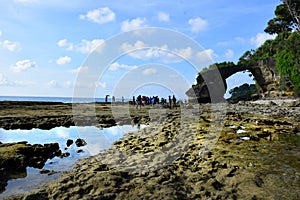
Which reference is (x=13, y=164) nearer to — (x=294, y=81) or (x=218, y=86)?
(x=294, y=81)

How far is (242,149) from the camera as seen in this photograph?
10172 millimetres

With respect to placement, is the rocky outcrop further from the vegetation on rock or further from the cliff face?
the cliff face

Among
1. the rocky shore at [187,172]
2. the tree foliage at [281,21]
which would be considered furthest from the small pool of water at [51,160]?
the tree foliage at [281,21]

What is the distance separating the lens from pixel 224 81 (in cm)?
6594

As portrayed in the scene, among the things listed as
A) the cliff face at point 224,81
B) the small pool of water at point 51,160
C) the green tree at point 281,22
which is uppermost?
the green tree at point 281,22

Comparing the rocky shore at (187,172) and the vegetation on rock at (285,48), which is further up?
the vegetation on rock at (285,48)

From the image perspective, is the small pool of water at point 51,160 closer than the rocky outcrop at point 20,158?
Yes

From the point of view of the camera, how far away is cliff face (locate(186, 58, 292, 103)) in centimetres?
5682

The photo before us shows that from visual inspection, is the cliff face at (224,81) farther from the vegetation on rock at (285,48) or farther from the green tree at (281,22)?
the green tree at (281,22)

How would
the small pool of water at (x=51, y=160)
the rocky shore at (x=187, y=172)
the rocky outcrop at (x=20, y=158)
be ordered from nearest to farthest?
the rocky shore at (x=187, y=172)
the small pool of water at (x=51, y=160)
the rocky outcrop at (x=20, y=158)

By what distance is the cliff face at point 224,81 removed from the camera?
56819 millimetres

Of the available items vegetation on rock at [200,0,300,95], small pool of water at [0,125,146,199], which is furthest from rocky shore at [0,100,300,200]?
vegetation on rock at [200,0,300,95]

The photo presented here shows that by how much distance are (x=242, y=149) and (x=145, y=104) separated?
34.4m

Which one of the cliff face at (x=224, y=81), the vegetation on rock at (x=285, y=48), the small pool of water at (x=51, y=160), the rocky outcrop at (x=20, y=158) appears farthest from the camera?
the cliff face at (x=224, y=81)
